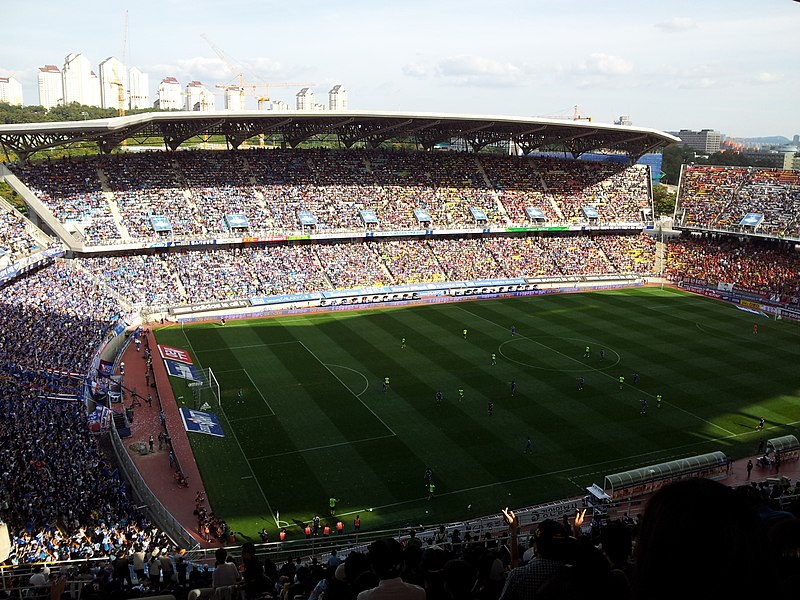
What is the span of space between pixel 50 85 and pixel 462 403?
A: 170 m

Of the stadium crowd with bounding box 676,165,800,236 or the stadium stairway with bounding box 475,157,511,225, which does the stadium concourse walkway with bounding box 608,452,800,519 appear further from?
the stadium stairway with bounding box 475,157,511,225

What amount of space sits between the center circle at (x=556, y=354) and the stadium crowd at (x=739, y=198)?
107 ft

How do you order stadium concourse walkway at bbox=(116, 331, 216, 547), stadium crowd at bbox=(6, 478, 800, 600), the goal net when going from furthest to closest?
the goal net
stadium concourse walkway at bbox=(116, 331, 216, 547)
stadium crowd at bbox=(6, 478, 800, 600)

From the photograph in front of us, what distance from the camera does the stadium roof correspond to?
56.2 m

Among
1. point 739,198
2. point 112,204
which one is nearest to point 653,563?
point 112,204

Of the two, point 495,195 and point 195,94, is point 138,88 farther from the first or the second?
point 495,195

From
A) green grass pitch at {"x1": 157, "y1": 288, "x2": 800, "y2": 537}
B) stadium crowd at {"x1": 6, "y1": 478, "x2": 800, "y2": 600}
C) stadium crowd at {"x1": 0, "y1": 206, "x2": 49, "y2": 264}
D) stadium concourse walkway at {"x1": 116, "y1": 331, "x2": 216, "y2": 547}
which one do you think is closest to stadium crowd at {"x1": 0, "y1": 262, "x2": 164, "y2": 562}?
A: stadium concourse walkway at {"x1": 116, "y1": 331, "x2": 216, "y2": 547}

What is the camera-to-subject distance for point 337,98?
147m

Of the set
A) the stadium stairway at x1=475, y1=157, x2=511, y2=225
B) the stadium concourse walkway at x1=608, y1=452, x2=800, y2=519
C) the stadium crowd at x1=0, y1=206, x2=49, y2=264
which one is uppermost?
the stadium stairway at x1=475, y1=157, x2=511, y2=225

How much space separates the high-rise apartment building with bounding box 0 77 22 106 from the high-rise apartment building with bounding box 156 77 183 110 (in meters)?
31.2

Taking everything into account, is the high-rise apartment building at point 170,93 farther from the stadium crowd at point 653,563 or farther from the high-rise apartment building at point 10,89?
the stadium crowd at point 653,563

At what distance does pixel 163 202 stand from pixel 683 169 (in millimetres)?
56077

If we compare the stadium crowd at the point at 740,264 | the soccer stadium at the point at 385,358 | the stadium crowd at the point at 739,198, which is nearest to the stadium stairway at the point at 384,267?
the soccer stadium at the point at 385,358

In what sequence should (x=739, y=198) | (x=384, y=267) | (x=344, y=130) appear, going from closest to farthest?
(x=384, y=267)
(x=344, y=130)
(x=739, y=198)
